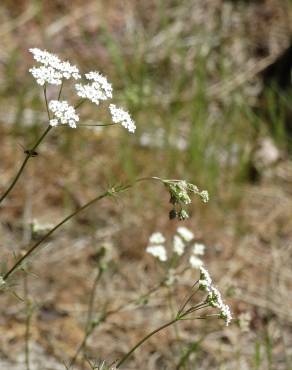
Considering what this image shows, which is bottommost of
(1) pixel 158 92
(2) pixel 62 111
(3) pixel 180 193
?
(3) pixel 180 193

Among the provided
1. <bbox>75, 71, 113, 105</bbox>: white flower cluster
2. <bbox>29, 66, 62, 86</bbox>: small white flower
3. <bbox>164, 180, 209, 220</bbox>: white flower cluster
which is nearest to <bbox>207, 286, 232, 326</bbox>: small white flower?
<bbox>164, 180, 209, 220</bbox>: white flower cluster

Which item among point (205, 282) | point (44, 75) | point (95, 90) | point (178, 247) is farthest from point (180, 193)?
point (178, 247)

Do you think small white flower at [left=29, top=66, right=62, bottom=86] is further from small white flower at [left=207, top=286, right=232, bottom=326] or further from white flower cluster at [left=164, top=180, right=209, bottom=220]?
small white flower at [left=207, top=286, right=232, bottom=326]

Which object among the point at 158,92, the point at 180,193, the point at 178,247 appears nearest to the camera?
the point at 180,193

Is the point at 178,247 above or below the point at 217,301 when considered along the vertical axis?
above

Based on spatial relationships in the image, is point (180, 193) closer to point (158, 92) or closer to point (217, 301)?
point (217, 301)

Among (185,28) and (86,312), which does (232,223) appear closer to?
(86,312)

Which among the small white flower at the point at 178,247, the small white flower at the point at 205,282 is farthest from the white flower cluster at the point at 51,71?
the small white flower at the point at 178,247

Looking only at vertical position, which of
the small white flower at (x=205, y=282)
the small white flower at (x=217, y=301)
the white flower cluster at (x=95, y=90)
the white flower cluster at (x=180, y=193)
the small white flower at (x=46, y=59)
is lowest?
the small white flower at (x=217, y=301)

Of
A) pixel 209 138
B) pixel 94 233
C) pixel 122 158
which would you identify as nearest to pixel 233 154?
pixel 209 138

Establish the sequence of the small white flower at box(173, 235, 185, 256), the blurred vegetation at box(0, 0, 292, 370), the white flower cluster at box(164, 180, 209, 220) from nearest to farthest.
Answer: the white flower cluster at box(164, 180, 209, 220) → the small white flower at box(173, 235, 185, 256) → the blurred vegetation at box(0, 0, 292, 370)

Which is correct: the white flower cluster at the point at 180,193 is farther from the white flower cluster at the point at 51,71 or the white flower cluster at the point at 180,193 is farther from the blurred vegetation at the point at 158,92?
the blurred vegetation at the point at 158,92
